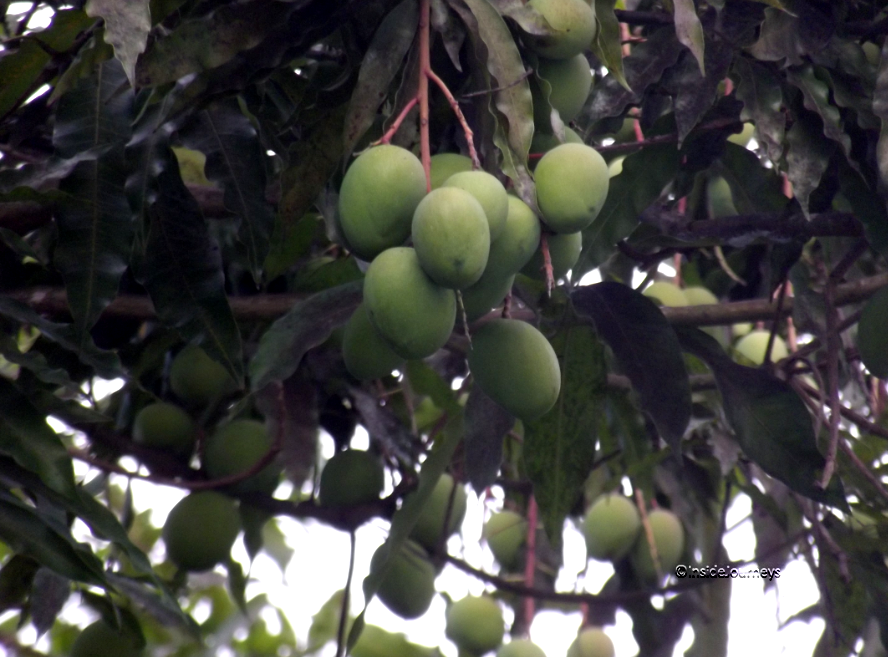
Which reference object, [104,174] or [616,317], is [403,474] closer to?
[616,317]

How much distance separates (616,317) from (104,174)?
59 cm

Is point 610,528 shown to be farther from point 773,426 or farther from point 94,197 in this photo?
point 94,197

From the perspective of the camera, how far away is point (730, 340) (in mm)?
1879

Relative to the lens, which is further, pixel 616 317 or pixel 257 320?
pixel 257 320

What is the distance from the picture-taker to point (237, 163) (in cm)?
109

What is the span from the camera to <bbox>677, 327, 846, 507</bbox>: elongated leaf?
43.5 inches

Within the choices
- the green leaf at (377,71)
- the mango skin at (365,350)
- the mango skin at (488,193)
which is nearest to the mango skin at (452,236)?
the mango skin at (488,193)

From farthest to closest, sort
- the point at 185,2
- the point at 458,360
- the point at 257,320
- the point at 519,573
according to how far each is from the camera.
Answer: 1. the point at 519,573
2. the point at 458,360
3. the point at 257,320
4. the point at 185,2

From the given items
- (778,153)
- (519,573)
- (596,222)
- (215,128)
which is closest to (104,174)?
(215,128)

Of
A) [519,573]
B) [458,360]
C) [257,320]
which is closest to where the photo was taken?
[257,320]

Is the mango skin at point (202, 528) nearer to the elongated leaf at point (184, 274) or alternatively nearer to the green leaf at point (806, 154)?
the elongated leaf at point (184, 274)

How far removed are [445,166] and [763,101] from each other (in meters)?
0.41

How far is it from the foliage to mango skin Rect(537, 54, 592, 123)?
19 mm

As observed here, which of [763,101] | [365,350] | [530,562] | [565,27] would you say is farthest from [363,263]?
[530,562]
